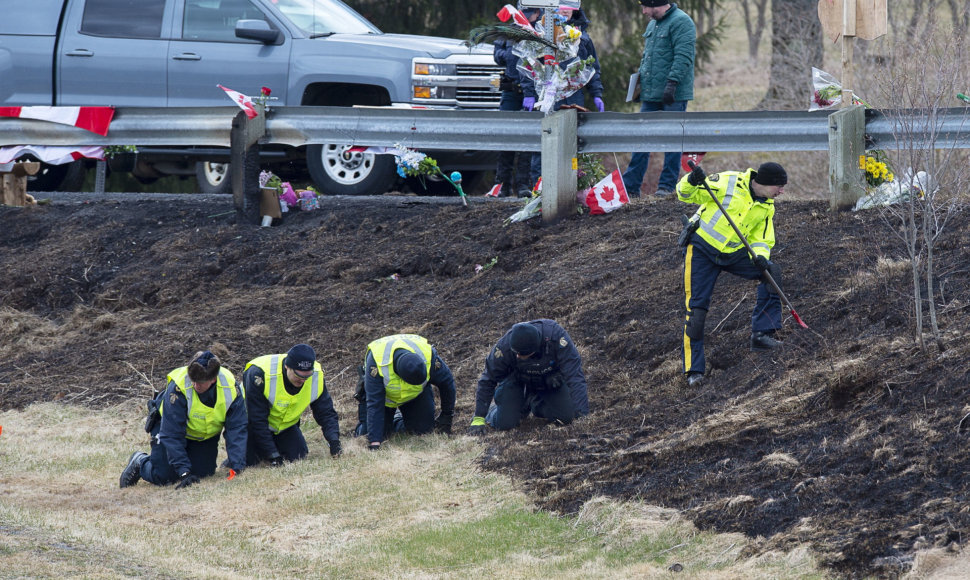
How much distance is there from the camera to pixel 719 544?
226 inches

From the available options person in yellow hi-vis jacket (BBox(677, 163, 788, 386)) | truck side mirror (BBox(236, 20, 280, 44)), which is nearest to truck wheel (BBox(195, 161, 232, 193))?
truck side mirror (BBox(236, 20, 280, 44))

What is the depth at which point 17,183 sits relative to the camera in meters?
13.4

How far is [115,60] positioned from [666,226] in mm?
6436

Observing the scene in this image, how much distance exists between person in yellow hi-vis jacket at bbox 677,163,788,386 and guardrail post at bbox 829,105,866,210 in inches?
74.1

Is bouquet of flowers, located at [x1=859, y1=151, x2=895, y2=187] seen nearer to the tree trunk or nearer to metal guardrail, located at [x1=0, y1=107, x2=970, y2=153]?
metal guardrail, located at [x1=0, y1=107, x2=970, y2=153]

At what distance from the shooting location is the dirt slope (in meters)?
6.00

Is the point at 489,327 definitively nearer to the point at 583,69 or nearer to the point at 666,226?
the point at 666,226

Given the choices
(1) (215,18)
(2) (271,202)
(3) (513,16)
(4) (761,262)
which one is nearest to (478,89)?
(3) (513,16)

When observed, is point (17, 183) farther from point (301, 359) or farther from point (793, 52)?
point (793, 52)

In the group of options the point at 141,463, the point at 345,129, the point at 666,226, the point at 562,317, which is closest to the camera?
the point at 141,463

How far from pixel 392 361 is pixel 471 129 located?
3.68 m

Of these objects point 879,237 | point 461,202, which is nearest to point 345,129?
point 461,202

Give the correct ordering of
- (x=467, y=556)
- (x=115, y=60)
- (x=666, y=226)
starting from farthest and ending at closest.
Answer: (x=115, y=60) → (x=666, y=226) → (x=467, y=556)

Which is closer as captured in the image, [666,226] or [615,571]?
[615,571]
